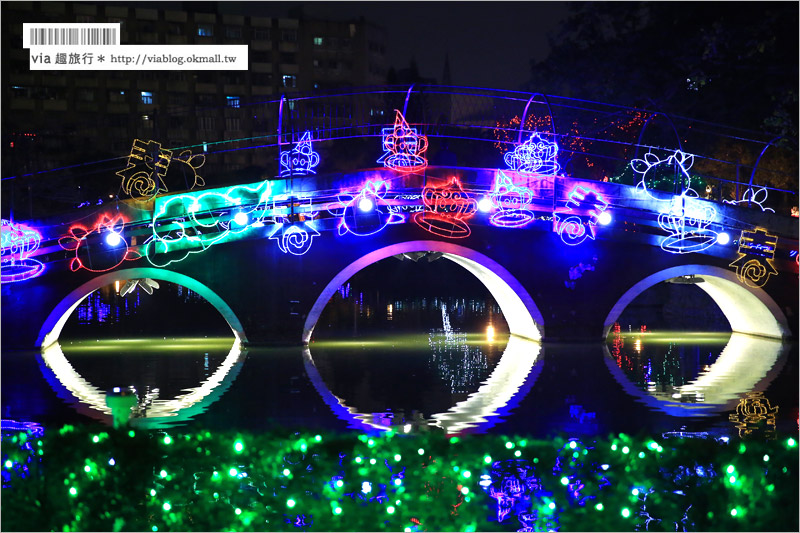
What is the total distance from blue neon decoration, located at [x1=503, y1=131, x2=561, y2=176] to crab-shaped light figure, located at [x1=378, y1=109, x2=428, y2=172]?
7.30 ft

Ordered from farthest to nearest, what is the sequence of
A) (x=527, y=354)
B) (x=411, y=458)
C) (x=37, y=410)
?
(x=527, y=354), (x=37, y=410), (x=411, y=458)

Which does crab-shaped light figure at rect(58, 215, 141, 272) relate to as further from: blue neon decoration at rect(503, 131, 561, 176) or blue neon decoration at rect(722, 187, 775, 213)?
blue neon decoration at rect(722, 187, 775, 213)

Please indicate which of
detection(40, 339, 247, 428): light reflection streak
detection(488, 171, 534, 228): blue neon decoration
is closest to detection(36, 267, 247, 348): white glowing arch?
detection(40, 339, 247, 428): light reflection streak

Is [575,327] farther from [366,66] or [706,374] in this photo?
[366,66]

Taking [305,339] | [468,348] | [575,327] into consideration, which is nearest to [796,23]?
[575,327]

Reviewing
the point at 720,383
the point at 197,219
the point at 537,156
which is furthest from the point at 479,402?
the point at 197,219

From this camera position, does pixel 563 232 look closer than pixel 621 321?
Yes

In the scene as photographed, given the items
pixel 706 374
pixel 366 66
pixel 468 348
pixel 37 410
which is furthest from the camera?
pixel 366 66

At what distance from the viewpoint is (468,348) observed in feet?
75.5

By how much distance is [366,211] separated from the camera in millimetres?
22391

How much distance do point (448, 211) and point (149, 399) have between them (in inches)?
411

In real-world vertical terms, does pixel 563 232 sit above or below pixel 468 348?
above

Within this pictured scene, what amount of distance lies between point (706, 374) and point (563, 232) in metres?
6.23

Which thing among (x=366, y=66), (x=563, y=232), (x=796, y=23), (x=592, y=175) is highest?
(x=366, y=66)
